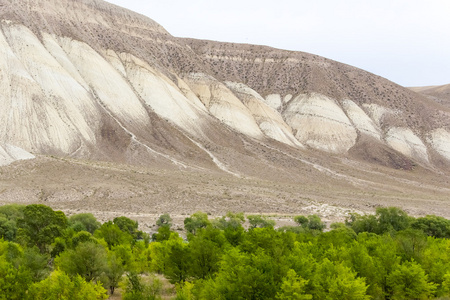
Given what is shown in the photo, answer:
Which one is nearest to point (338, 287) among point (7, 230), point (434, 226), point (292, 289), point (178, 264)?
point (292, 289)

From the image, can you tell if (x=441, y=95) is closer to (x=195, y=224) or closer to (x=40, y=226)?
(x=195, y=224)

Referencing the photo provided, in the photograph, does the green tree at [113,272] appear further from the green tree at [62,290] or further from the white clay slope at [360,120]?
the white clay slope at [360,120]

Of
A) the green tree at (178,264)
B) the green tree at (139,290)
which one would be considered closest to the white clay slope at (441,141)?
the green tree at (178,264)

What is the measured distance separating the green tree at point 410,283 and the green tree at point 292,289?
5.79 m

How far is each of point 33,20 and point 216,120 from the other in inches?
1620

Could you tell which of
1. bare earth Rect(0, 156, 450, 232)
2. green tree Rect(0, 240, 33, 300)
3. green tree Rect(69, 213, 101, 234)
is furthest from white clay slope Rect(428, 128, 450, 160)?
green tree Rect(0, 240, 33, 300)

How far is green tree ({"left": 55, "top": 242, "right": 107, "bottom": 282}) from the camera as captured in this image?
2372cm

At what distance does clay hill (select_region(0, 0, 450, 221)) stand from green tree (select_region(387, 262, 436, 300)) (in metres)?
36.0

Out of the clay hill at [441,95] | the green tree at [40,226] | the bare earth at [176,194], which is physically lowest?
the bare earth at [176,194]

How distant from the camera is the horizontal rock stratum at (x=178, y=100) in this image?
257 feet

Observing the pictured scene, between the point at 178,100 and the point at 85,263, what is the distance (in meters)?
76.1

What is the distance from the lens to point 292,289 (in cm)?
1775

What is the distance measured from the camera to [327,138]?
111 m

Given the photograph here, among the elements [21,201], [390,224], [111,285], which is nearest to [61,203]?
[21,201]
